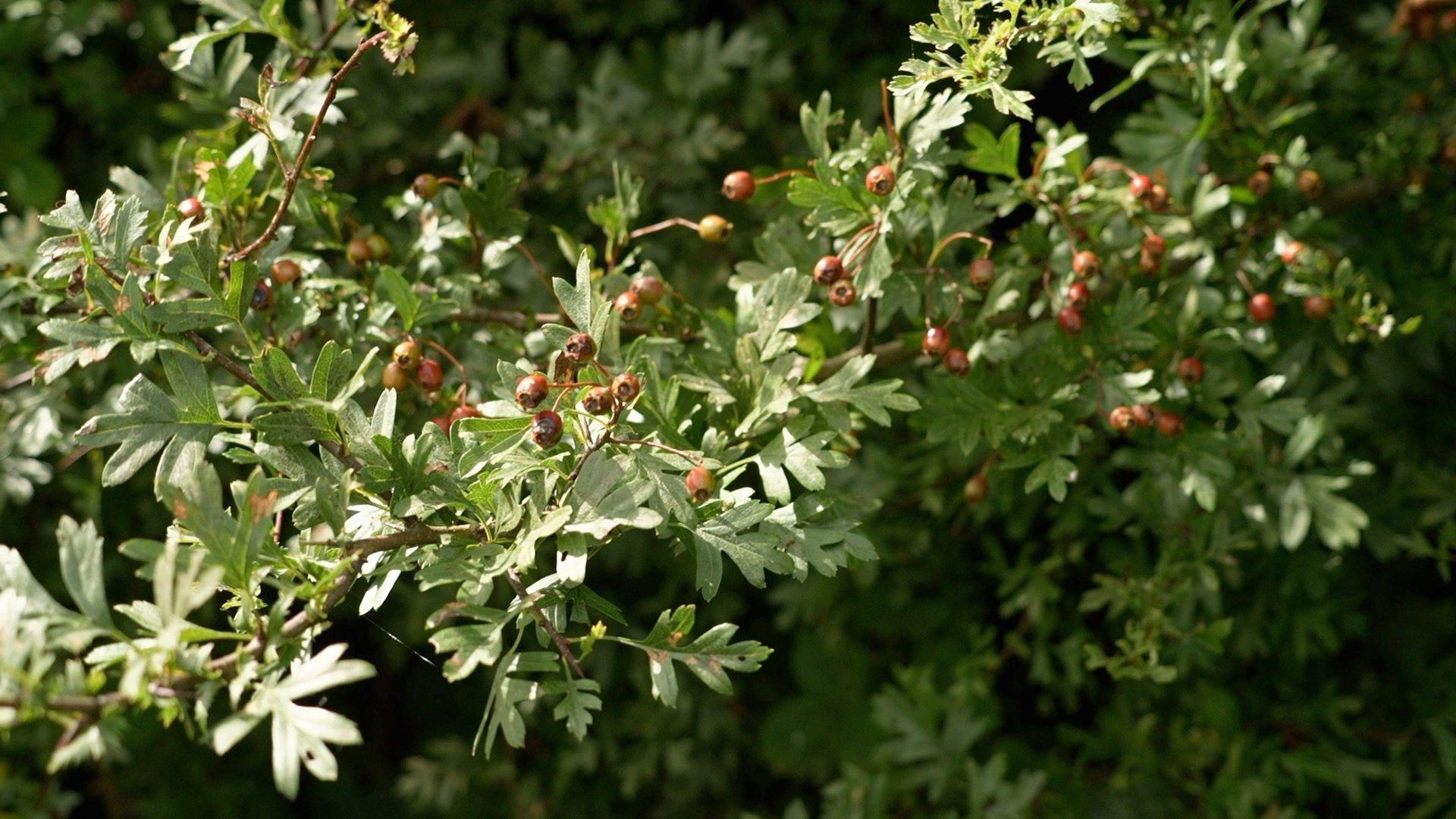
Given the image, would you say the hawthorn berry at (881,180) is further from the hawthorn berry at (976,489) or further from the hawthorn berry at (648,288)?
the hawthorn berry at (976,489)

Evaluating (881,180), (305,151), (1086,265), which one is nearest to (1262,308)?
(1086,265)

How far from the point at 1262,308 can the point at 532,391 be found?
103cm

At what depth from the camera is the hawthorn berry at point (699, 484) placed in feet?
3.56

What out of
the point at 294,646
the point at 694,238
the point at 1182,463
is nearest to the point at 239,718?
the point at 294,646

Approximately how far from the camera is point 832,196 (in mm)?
1297

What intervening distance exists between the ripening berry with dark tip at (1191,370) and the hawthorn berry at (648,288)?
2.21 ft

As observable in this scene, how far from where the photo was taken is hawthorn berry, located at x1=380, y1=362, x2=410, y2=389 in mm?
1292

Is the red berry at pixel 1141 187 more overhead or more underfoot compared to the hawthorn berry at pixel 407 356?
more underfoot

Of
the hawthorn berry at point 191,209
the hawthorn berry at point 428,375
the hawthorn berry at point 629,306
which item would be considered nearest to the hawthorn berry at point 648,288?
the hawthorn berry at point 629,306

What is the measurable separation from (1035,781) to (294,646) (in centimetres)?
124

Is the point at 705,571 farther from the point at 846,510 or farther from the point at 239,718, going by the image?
the point at 239,718

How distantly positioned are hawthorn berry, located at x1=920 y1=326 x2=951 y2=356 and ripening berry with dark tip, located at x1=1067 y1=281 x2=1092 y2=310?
0.17 meters

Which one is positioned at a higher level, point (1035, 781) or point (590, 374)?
point (590, 374)

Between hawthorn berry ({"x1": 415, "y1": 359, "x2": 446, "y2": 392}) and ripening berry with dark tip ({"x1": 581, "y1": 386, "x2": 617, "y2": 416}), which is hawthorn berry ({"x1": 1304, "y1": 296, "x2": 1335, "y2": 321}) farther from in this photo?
hawthorn berry ({"x1": 415, "y1": 359, "x2": 446, "y2": 392})
